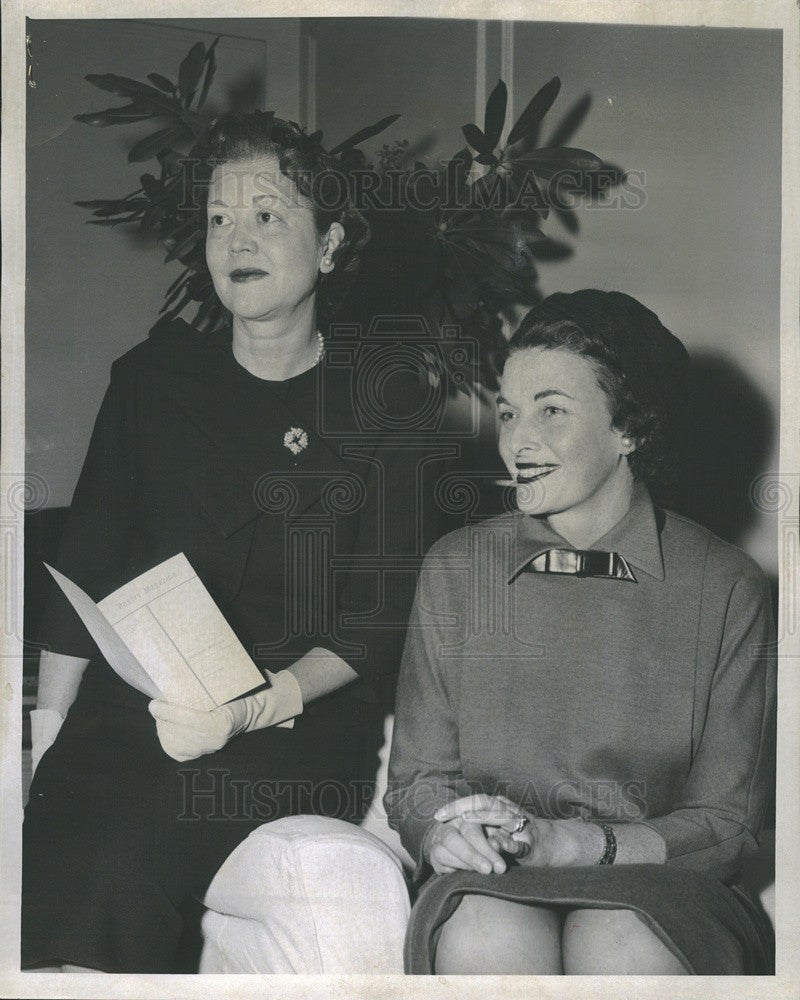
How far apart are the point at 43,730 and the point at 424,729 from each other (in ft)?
2.31

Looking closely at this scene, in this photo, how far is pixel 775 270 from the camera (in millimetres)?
2006

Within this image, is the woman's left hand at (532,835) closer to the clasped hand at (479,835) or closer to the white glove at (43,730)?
the clasped hand at (479,835)

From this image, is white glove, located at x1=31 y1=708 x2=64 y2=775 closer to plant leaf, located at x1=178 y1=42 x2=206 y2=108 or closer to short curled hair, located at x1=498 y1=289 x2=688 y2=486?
short curled hair, located at x1=498 y1=289 x2=688 y2=486

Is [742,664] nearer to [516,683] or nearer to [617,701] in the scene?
[617,701]

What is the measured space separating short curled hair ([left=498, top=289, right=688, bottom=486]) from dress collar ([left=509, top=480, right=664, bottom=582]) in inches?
2.3

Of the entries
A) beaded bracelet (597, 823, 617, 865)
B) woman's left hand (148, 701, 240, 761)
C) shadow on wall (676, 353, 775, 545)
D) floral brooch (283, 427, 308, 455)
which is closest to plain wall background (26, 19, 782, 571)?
shadow on wall (676, 353, 775, 545)

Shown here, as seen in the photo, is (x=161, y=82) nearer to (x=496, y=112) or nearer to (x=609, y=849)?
(x=496, y=112)

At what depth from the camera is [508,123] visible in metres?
1.99

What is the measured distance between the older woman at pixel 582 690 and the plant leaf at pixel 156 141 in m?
0.72

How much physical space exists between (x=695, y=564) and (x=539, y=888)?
2.05ft

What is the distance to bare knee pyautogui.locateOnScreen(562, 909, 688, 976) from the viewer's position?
72.1 inches

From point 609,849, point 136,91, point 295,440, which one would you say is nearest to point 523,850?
point 609,849

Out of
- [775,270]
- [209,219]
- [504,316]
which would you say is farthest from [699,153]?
[209,219]

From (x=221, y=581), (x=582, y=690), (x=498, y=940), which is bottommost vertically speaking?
(x=498, y=940)
